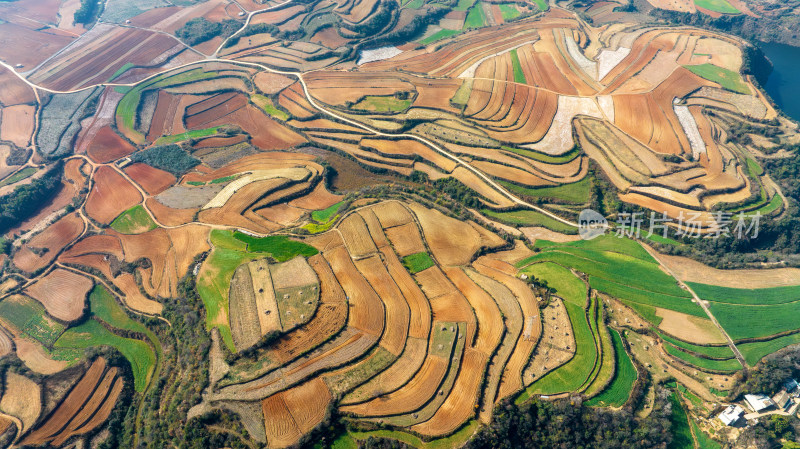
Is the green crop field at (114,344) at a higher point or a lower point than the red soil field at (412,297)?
lower

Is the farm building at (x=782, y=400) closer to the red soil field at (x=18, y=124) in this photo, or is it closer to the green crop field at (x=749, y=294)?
the green crop field at (x=749, y=294)

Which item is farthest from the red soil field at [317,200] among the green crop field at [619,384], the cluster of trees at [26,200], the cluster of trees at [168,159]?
the cluster of trees at [26,200]

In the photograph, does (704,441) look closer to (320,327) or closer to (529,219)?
(529,219)

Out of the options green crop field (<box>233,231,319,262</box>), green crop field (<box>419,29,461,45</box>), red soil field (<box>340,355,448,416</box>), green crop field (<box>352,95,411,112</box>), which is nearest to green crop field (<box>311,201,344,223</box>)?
green crop field (<box>233,231,319,262</box>)

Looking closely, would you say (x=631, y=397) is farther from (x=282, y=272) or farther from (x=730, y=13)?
(x=730, y=13)

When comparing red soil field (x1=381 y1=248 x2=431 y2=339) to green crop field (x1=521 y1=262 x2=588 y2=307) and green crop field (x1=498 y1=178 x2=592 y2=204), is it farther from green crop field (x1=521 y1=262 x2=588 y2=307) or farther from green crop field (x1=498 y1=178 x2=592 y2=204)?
green crop field (x1=498 y1=178 x2=592 y2=204)

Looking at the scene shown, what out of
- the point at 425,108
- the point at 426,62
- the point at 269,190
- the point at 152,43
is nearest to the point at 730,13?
the point at 426,62
